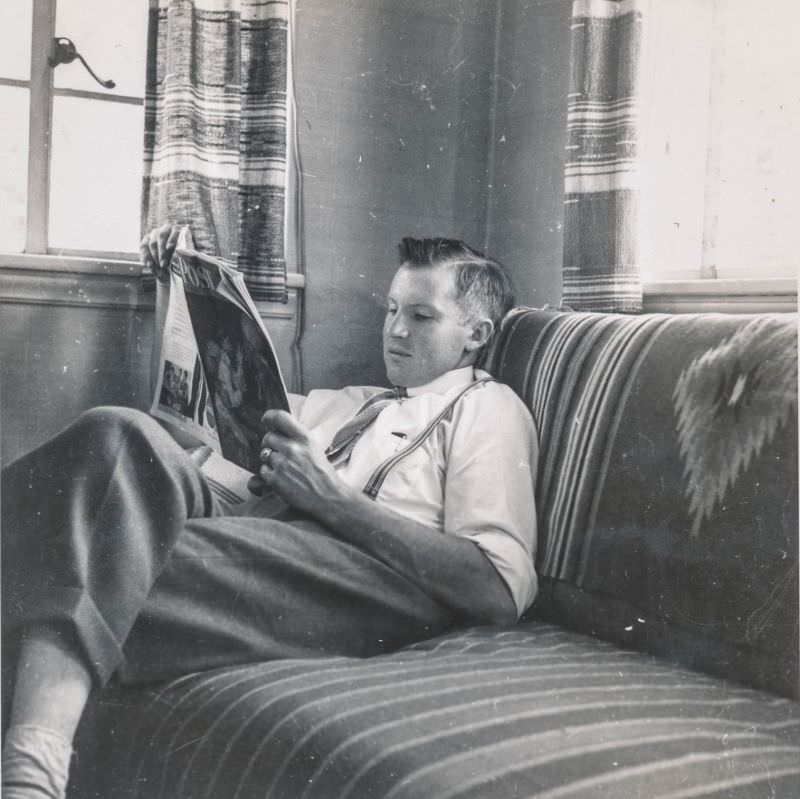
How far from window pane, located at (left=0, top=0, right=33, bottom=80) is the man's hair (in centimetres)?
56

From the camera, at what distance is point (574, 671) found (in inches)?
38.7

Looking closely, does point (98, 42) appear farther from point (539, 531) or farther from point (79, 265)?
point (539, 531)

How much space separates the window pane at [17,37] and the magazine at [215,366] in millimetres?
296

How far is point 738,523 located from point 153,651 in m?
0.60

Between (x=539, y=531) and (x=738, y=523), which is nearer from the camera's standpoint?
(x=738, y=523)

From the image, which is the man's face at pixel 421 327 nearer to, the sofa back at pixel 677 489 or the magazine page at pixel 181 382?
the sofa back at pixel 677 489

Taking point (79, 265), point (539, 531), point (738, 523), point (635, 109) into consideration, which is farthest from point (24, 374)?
point (635, 109)

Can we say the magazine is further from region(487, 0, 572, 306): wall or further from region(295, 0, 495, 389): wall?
region(487, 0, 572, 306): wall

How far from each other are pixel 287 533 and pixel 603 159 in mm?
748

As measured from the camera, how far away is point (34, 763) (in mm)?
827

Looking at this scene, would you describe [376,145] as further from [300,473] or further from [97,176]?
[300,473]

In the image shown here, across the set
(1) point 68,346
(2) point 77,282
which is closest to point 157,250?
(2) point 77,282

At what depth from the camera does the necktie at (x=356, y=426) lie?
127 cm

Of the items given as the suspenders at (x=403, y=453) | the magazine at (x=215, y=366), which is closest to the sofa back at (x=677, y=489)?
the suspenders at (x=403, y=453)
